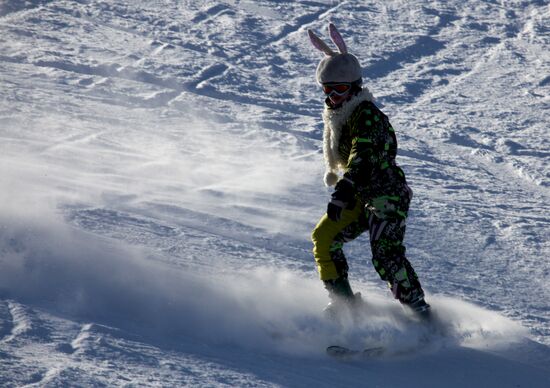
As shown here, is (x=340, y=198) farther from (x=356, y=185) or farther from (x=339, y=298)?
(x=339, y=298)

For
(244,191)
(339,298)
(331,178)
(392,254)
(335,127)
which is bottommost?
(244,191)

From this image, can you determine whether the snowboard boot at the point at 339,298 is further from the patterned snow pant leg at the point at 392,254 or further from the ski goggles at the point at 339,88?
the ski goggles at the point at 339,88

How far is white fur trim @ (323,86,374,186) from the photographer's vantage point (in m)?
4.96

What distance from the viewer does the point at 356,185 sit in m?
4.89

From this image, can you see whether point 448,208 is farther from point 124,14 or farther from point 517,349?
point 124,14

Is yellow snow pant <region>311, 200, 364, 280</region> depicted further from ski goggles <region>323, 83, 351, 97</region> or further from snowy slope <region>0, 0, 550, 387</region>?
ski goggles <region>323, 83, 351, 97</region>

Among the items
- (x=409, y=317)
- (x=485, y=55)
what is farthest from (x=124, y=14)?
(x=409, y=317)

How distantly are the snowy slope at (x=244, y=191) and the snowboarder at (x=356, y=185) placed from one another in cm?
32

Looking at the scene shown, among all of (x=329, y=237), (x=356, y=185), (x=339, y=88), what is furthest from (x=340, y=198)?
(x=339, y=88)

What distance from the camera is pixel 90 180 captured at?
754 centimetres

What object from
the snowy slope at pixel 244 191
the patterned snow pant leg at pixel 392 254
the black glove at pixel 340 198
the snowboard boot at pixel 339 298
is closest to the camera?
the black glove at pixel 340 198

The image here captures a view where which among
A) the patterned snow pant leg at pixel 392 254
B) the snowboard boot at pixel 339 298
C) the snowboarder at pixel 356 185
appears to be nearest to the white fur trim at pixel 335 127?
the snowboarder at pixel 356 185

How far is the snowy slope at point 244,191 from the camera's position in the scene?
4.93m

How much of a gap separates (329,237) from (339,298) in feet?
1.28
